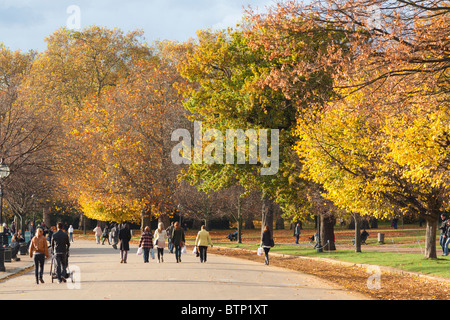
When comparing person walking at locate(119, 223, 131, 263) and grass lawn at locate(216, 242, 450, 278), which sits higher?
person walking at locate(119, 223, 131, 263)

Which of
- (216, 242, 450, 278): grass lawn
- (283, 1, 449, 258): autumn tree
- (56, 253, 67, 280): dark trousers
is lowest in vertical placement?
(216, 242, 450, 278): grass lawn

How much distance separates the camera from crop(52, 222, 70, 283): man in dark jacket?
57.9ft

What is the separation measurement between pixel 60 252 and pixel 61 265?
371 mm

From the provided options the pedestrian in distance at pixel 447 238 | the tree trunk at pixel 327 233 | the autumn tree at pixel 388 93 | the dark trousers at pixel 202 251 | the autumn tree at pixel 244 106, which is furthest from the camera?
the tree trunk at pixel 327 233

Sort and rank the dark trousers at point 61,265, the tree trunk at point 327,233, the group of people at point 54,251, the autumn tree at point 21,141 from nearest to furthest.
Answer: the dark trousers at point 61,265
the group of people at point 54,251
the autumn tree at point 21,141
the tree trunk at point 327,233

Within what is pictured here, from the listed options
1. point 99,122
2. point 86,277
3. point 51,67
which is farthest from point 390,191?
point 51,67

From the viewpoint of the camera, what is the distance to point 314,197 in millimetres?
31062

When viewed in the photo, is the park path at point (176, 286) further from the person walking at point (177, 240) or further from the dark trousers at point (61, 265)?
the person walking at point (177, 240)

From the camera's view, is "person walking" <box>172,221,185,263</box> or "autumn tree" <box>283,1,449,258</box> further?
"person walking" <box>172,221,185,263</box>

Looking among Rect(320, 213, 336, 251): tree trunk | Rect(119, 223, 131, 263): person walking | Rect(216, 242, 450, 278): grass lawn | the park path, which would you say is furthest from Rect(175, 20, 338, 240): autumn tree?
the park path

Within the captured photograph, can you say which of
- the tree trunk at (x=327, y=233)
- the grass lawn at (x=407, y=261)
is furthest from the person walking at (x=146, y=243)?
the tree trunk at (x=327, y=233)

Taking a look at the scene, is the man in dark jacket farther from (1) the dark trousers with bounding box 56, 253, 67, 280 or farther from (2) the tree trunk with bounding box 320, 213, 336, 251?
(2) the tree trunk with bounding box 320, 213, 336, 251

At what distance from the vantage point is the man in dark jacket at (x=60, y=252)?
17.6 metres
